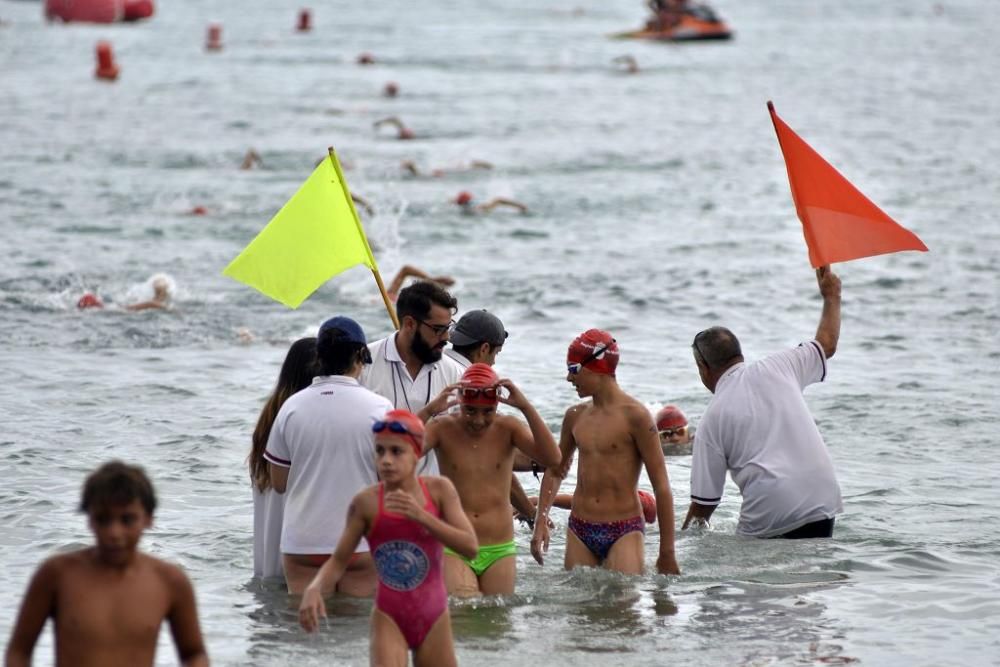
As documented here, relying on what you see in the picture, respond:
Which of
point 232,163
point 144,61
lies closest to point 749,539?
point 232,163

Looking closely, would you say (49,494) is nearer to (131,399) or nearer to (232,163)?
(131,399)

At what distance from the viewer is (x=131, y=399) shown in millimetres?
14430

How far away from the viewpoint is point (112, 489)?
531 centimetres

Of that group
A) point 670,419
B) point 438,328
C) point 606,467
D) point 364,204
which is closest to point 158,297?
point 364,204

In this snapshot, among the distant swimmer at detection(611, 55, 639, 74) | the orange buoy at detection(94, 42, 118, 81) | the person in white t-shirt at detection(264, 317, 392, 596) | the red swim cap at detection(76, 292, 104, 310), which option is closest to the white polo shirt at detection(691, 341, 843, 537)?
the person in white t-shirt at detection(264, 317, 392, 596)

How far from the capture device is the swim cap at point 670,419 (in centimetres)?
1281

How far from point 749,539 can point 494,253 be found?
44.1ft

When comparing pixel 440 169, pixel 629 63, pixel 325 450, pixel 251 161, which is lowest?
pixel 325 450

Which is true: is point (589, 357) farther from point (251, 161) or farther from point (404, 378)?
point (251, 161)

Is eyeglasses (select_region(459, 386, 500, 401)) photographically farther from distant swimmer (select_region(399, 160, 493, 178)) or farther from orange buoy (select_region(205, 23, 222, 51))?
orange buoy (select_region(205, 23, 222, 51))

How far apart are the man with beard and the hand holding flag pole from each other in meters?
0.54

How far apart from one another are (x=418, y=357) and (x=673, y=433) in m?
4.75

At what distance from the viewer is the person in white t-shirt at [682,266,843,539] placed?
9.25 m

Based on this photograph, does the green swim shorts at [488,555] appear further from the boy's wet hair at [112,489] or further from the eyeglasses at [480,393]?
the boy's wet hair at [112,489]
